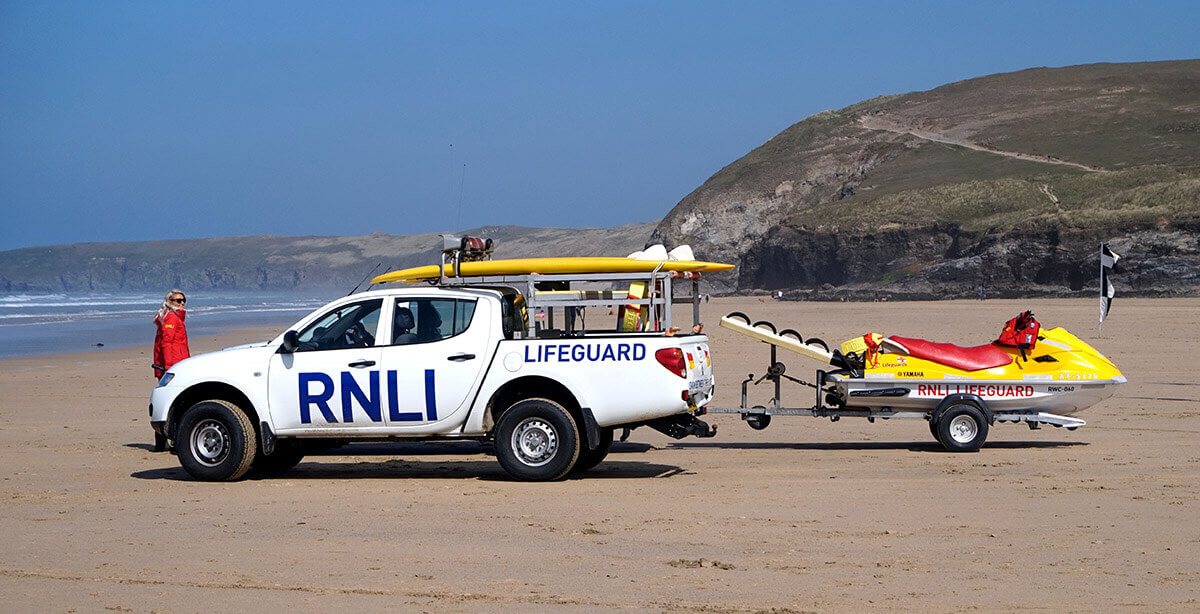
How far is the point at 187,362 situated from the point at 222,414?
0.67 meters

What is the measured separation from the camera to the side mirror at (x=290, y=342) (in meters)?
10.9

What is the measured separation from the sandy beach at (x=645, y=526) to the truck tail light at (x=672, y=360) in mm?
1028

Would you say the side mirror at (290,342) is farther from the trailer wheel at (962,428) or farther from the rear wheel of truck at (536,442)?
the trailer wheel at (962,428)

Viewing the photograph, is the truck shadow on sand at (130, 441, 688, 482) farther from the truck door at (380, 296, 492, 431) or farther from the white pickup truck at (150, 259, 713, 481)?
the truck door at (380, 296, 492, 431)

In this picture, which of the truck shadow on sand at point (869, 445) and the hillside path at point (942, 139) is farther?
the hillside path at point (942, 139)

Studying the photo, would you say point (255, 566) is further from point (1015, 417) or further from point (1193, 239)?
point (1193, 239)

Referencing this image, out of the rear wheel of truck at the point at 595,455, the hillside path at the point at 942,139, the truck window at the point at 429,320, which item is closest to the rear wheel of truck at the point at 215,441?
the truck window at the point at 429,320

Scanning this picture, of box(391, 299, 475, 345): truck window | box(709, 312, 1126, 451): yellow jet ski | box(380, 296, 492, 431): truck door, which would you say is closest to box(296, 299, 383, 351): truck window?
box(391, 299, 475, 345): truck window

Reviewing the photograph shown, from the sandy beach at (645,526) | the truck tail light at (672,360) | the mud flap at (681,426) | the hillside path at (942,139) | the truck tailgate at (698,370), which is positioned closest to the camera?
the sandy beach at (645,526)

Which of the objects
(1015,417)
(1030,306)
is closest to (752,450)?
(1015,417)

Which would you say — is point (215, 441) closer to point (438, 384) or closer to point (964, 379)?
point (438, 384)

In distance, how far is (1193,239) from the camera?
2549 inches

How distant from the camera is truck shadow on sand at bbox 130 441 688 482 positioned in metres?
11.5

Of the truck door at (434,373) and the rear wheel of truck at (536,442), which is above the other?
the truck door at (434,373)
